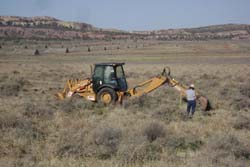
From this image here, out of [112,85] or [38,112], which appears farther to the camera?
[112,85]

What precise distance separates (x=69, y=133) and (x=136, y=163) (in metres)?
3.93

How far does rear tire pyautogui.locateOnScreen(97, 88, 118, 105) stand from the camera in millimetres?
22688

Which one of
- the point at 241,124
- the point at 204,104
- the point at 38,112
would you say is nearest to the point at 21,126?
the point at 38,112

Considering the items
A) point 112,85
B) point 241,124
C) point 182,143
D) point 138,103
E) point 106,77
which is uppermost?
point 106,77

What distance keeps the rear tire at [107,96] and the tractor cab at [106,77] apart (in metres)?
0.20

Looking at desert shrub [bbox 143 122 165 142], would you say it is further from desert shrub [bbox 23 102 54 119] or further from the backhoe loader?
the backhoe loader

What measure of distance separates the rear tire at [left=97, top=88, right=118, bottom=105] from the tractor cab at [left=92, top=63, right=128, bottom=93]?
0.67 ft

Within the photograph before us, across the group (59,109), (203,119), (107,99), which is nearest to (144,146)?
(203,119)

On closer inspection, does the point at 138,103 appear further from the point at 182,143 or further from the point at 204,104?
the point at 182,143

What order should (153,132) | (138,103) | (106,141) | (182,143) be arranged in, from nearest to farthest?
1. (106,141)
2. (182,143)
3. (153,132)
4. (138,103)

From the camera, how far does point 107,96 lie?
22.9m

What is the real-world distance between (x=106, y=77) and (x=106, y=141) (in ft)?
33.4

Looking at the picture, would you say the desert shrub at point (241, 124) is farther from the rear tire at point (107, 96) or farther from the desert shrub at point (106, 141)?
the rear tire at point (107, 96)

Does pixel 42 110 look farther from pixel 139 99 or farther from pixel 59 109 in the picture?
pixel 139 99
